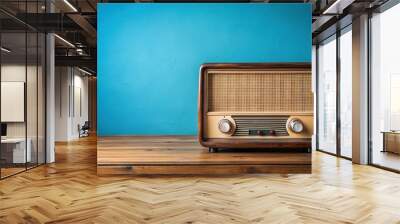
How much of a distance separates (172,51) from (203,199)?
1125 millimetres

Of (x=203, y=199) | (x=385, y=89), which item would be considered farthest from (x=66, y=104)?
(x=203, y=199)

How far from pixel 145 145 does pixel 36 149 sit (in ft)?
7.97

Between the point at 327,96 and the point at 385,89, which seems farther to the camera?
the point at 327,96

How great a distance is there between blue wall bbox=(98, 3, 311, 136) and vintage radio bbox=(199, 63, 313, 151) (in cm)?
9

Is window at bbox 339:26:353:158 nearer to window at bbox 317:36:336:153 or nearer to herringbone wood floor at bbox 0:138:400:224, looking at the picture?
window at bbox 317:36:336:153

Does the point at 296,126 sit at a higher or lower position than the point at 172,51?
lower

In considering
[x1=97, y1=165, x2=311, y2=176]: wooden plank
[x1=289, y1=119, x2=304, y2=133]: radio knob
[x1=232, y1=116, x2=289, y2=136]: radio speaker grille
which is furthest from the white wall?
[x1=289, y1=119, x2=304, y2=133]: radio knob

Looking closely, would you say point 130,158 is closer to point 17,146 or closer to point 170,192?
point 170,192

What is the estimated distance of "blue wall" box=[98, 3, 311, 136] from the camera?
2.85 m

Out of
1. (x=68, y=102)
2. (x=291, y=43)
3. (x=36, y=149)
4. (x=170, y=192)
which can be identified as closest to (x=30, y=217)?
(x=170, y=192)

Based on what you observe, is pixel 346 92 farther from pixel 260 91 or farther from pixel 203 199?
pixel 203 199

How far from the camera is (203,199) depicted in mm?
2596

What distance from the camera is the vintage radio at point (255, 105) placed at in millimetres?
2830

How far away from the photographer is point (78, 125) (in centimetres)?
1147
